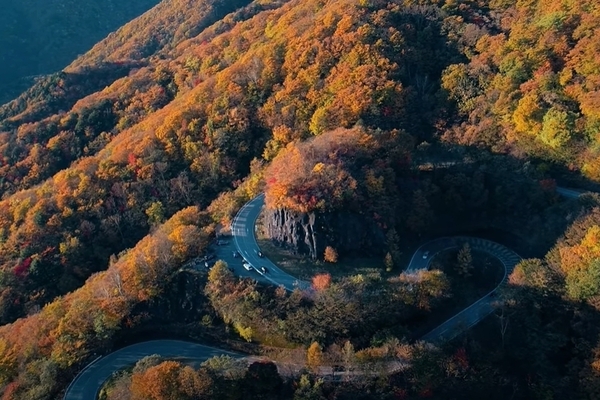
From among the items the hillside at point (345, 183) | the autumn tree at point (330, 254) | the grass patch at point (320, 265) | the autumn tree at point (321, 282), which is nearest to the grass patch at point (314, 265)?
the grass patch at point (320, 265)

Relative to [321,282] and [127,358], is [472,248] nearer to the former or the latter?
[321,282]

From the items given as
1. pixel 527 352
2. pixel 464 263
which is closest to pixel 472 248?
pixel 464 263

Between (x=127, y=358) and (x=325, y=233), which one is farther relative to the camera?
(x=325, y=233)

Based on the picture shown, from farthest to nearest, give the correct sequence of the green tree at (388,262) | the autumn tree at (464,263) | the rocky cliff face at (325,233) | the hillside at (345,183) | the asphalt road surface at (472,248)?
1. the autumn tree at (464,263)
2. the rocky cliff face at (325,233)
3. the green tree at (388,262)
4. the asphalt road surface at (472,248)
5. the hillside at (345,183)

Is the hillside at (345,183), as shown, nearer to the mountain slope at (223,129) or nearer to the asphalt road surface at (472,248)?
the mountain slope at (223,129)

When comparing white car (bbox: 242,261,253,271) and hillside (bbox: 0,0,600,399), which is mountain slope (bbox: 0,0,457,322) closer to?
hillside (bbox: 0,0,600,399)
